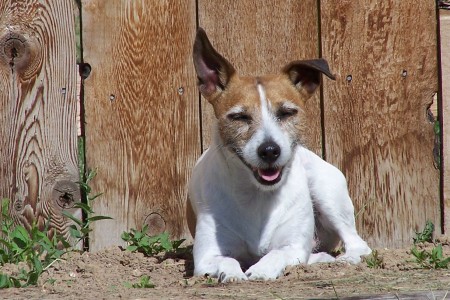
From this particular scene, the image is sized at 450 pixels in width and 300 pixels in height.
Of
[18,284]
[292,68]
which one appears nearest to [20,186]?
[18,284]

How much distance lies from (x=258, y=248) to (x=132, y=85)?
4.97 feet

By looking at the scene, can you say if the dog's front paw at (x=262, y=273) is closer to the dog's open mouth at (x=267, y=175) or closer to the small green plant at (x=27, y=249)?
the dog's open mouth at (x=267, y=175)

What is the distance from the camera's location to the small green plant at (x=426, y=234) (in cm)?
663

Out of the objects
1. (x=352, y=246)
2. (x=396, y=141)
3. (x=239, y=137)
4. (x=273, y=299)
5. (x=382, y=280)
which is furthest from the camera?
(x=396, y=141)

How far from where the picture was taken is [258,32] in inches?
257

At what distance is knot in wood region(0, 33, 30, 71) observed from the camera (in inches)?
249

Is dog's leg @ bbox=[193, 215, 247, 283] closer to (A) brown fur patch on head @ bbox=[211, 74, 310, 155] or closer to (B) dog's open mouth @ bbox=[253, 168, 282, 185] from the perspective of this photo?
(B) dog's open mouth @ bbox=[253, 168, 282, 185]

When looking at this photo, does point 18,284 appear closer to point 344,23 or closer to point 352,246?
point 352,246

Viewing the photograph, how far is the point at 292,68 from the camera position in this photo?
5.88 meters

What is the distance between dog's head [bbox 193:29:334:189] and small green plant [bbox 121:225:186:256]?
0.93 meters

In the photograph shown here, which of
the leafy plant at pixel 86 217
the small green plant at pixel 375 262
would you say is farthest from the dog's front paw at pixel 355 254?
the leafy plant at pixel 86 217

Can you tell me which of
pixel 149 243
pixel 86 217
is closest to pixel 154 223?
pixel 149 243

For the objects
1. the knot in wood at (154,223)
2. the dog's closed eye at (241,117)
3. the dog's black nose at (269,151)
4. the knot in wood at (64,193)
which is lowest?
the knot in wood at (154,223)

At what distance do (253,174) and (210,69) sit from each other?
75 centimetres
